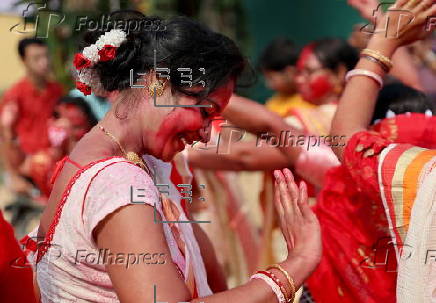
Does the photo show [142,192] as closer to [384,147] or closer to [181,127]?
[181,127]

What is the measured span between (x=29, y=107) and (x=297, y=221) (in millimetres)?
4825

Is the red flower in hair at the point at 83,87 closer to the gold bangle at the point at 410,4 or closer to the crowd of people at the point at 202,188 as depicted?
the crowd of people at the point at 202,188

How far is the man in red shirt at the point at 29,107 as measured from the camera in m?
5.80

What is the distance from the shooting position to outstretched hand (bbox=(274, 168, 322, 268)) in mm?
1463

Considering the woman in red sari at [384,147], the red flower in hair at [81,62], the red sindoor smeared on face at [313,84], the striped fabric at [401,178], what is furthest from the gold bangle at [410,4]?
the red sindoor smeared on face at [313,84]

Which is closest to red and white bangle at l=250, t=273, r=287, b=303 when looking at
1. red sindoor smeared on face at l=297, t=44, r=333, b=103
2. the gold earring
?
the gold earring

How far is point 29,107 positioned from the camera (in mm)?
5906

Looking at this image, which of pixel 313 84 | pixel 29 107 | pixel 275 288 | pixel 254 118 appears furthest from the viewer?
pixel 29 107

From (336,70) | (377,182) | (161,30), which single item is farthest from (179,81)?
(336,70)

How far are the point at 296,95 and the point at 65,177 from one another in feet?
12.5

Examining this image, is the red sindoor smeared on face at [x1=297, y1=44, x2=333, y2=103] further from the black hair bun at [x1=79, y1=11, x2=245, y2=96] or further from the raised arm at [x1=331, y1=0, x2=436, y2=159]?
the black hair bun at [x1=79, y1=11, x2=245, y2=96]

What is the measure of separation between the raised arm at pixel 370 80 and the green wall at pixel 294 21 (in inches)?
270

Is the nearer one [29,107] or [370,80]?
[370,80]

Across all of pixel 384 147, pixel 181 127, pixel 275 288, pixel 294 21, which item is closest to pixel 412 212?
pixel 384 147
